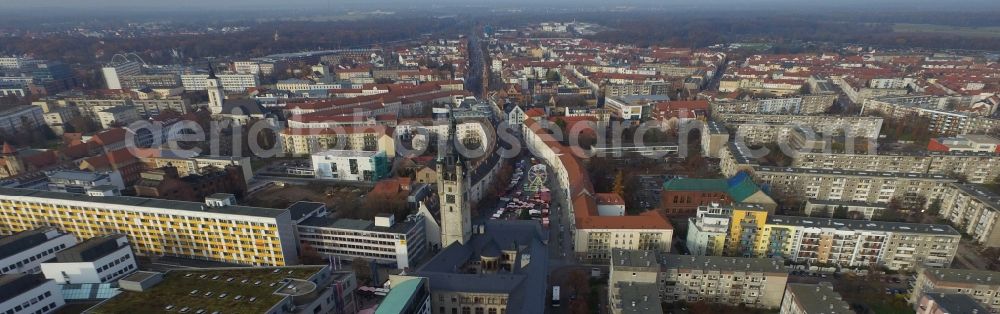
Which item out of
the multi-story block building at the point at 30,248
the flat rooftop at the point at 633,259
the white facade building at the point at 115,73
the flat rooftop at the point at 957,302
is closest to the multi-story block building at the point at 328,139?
the multi-story block building at the point at 30,248

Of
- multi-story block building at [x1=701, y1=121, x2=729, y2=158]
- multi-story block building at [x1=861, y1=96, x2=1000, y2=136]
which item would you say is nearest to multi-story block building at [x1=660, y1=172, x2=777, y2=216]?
multi-story block building at [x1=701, y1=121, x2=729, y2=158]

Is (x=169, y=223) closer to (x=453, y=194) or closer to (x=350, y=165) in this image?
(x=350, y=165)

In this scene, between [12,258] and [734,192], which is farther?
[734,192]

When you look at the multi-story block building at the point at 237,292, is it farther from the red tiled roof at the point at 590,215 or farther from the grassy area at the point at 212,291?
the red tiled roof at the point at 590,215

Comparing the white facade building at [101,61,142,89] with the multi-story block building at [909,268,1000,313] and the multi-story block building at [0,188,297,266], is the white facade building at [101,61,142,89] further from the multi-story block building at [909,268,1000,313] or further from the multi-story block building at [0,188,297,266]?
the multi-story block building at [909,268,1000,313]

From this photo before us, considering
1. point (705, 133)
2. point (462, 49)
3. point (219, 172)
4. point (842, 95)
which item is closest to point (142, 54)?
point (462, 49)

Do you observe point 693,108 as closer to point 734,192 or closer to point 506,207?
point 734,192
